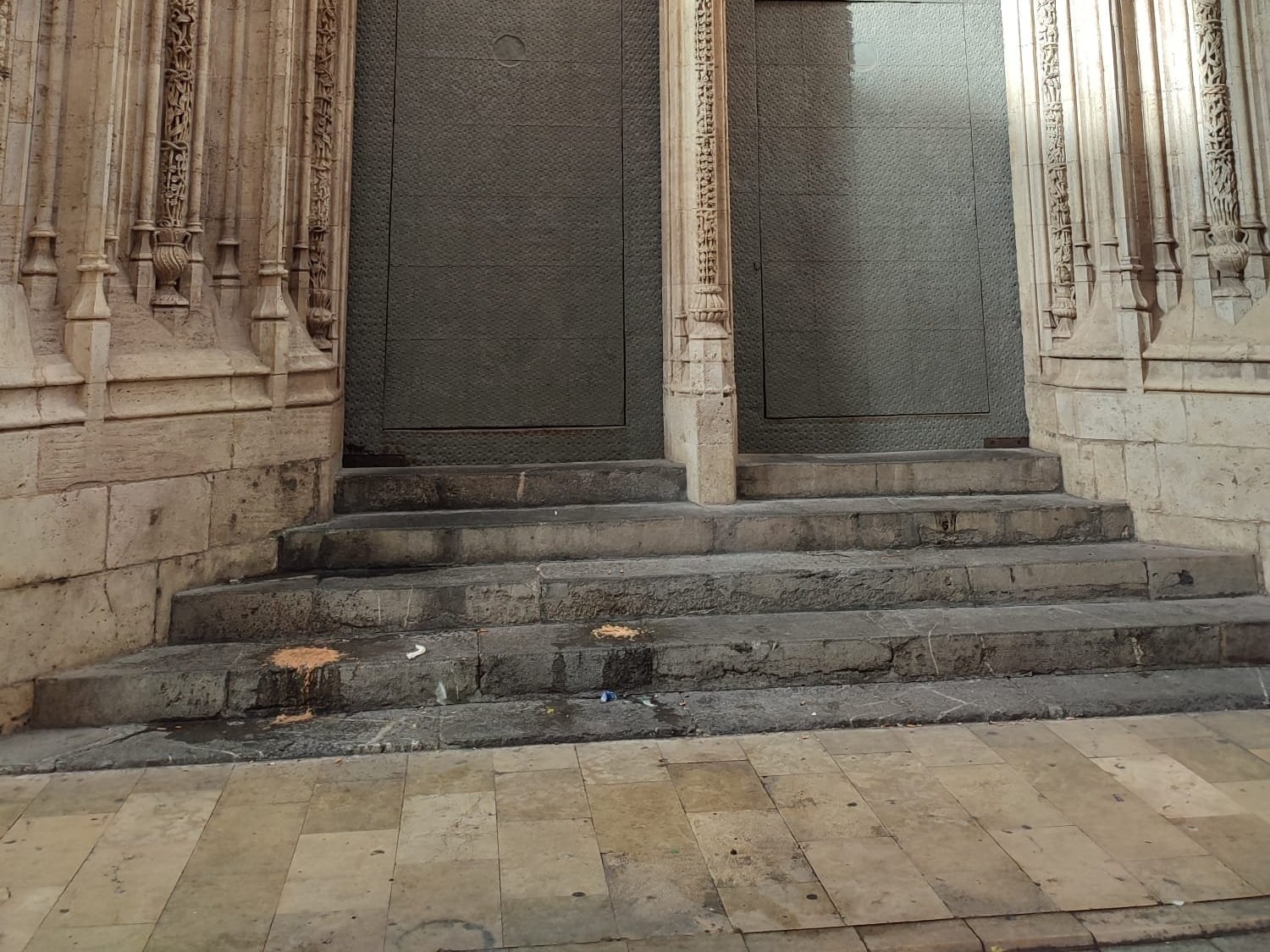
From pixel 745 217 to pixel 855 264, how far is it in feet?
2.80

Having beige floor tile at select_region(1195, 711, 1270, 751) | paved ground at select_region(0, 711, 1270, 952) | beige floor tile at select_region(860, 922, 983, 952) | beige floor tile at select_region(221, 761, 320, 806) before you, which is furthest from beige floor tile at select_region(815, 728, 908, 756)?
beige floor tile at select_region(221, 761, 320, 806)

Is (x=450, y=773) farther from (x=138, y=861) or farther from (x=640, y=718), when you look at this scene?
(x=138, y=861)

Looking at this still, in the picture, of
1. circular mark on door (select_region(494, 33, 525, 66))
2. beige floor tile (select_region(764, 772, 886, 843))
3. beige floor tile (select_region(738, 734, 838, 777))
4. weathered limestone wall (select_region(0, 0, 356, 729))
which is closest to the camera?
beige floor tile (select_region(764, 772, 886, 843))

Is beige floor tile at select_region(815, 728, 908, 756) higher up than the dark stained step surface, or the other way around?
the dark stained step surface

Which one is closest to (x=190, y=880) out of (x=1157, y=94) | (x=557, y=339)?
(x=557, y=339)

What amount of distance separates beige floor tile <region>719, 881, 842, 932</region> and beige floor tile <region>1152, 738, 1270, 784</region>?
1529mm

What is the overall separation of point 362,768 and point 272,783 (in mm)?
281

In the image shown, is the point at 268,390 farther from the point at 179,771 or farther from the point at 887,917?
the point at 887,917

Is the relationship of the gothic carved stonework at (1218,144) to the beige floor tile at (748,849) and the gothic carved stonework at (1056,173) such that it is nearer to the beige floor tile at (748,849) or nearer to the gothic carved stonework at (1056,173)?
the gothic carved stonework at (1056,173)

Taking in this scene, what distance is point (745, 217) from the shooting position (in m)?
5.78

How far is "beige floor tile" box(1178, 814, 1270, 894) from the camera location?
2.20 metres

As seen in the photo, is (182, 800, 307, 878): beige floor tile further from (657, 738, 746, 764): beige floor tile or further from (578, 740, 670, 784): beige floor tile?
→ (657, 738, 746, 764): beige floor tile

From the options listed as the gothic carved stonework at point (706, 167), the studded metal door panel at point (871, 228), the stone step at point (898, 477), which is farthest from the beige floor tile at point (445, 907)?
the studded metal door panel at point (871, 228)

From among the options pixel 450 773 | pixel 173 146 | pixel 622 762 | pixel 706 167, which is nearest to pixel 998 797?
pixel 622 762
